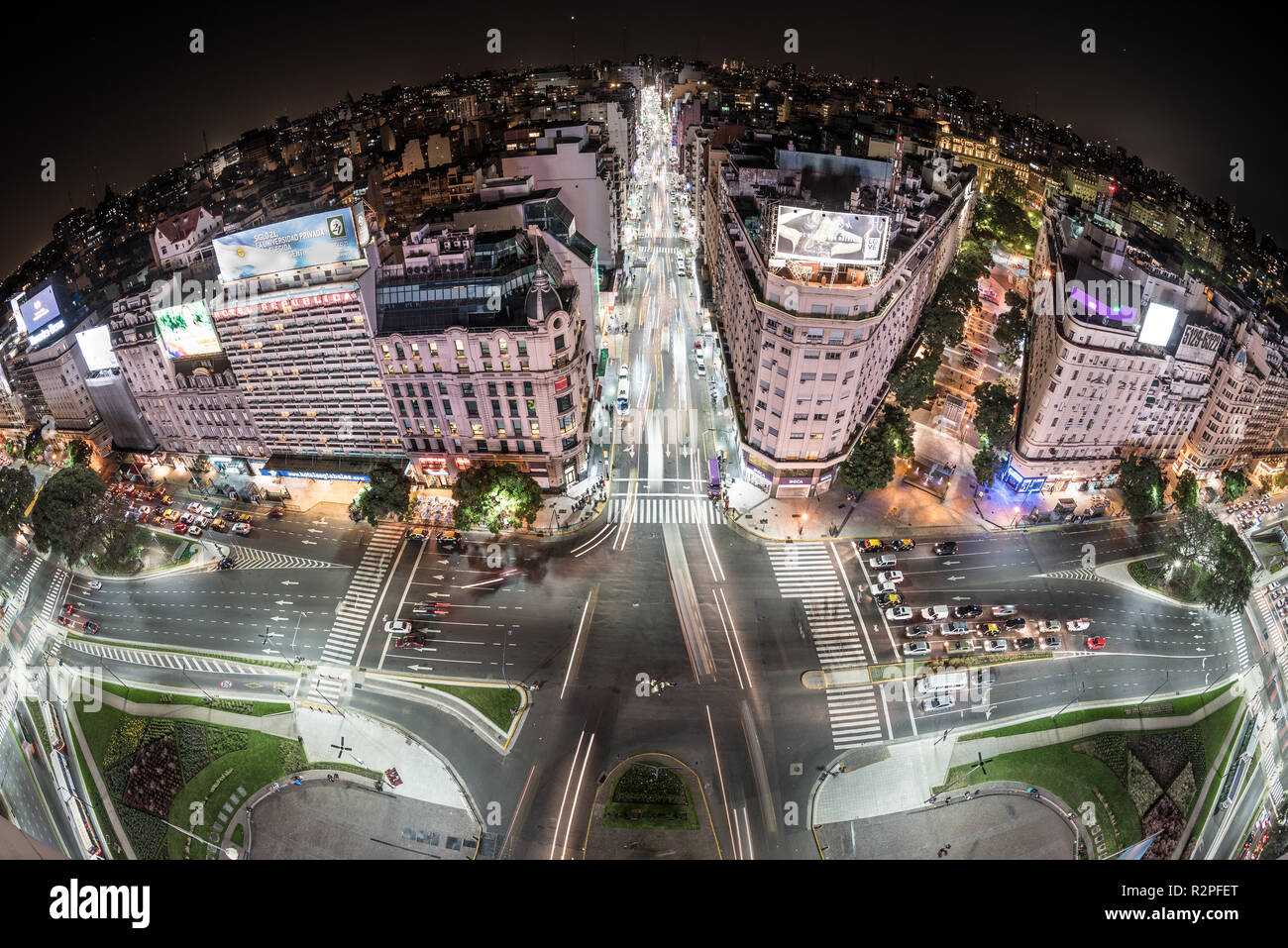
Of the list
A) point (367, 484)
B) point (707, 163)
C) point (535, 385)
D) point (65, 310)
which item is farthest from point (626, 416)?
point (65, 310)

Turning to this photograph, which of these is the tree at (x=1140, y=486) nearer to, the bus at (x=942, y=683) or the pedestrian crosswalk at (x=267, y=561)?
the bus at (x=942, y=683)

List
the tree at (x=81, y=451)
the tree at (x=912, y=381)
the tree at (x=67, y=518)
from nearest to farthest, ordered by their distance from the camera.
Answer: the tree at (x=67, y=518) < the tree at (x=81, y=451) < the tree at (x=912, y=381)

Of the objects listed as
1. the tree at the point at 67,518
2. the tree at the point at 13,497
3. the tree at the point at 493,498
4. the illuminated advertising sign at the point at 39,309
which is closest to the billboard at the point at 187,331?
the tree at the point at 67,518

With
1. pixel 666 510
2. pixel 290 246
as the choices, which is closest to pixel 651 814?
pixel 666 510

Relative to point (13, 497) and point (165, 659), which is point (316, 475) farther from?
point (13, 497)

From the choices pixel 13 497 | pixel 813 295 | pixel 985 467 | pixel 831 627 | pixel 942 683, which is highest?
pixel 813 295
